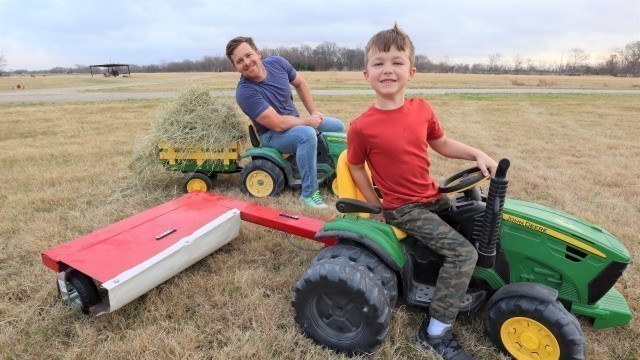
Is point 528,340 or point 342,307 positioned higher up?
point 342,307

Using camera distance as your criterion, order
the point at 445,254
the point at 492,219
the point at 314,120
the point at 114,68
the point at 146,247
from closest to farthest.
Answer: the point at 492,219, the point at 445,254, the point at 146,247, the point at 314,120, the point at 114,68

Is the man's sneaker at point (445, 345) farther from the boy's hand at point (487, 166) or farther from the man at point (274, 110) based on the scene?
the man at point (274, 110)

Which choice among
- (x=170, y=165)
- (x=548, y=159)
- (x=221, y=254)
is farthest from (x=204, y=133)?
(x=548, y=159)

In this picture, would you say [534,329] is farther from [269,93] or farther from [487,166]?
[269,93]

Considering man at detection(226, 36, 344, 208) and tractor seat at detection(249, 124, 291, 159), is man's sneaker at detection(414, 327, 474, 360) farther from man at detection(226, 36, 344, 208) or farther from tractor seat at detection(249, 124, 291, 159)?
tractor seat at detection(249, 124, 291, 159)

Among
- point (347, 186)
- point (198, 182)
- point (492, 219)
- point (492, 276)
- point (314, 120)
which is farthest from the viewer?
point (198, 182)

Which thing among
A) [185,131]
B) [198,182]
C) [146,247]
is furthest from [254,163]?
[146,247]

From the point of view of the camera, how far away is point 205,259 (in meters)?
3.41

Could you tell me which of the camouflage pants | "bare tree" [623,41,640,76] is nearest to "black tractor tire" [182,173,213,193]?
the camouflage pants

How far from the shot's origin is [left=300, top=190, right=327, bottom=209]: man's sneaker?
4.62 m

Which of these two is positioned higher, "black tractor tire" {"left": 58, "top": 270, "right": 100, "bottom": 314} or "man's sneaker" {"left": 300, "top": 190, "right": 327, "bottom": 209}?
"black tractor tire" {"left": 58, "top": 270, "right": 100, "bottom": 314}

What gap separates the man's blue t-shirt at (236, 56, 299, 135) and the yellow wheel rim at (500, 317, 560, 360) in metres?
3.27

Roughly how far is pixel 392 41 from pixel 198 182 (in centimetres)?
354

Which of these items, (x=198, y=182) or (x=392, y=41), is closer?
(x=392, y=41)
